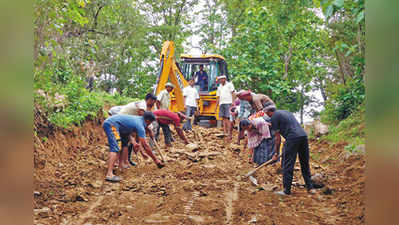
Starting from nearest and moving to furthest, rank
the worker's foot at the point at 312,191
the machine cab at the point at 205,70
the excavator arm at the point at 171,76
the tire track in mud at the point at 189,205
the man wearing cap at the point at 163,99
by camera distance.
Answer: the tire track in mud at the point at 189,205
the worker's foot at the point at 312,191
the man wearing cap at the point at 163,99
the excavator arm at the point at 171,76
the machine cab at the point at 205,70

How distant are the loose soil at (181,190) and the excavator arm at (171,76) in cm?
222

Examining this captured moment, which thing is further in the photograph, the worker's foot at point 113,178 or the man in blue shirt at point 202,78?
the man in blue shirt at point 202,78

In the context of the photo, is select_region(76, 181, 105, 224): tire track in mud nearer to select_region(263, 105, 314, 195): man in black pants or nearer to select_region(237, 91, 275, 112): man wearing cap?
select_region(263, 105, 314, 195): man in black pants

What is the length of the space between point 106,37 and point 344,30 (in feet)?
35.3

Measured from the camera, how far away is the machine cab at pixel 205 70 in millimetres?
12781

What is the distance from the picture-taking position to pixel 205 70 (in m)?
13.4

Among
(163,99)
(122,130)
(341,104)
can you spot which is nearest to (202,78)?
(163,99)

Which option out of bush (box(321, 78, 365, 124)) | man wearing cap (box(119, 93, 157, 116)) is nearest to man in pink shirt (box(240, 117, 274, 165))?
man wearing cap (box(119, 93, 157, 116))

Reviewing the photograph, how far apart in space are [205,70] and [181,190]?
27.8ft

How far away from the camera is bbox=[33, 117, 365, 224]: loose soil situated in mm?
4309

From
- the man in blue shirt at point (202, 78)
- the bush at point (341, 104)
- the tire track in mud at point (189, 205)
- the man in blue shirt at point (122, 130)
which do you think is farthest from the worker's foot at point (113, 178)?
the man in blue shirt at point (202, 78)

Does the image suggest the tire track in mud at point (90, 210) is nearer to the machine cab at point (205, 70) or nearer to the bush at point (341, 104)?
the bush at point (341, 104)
